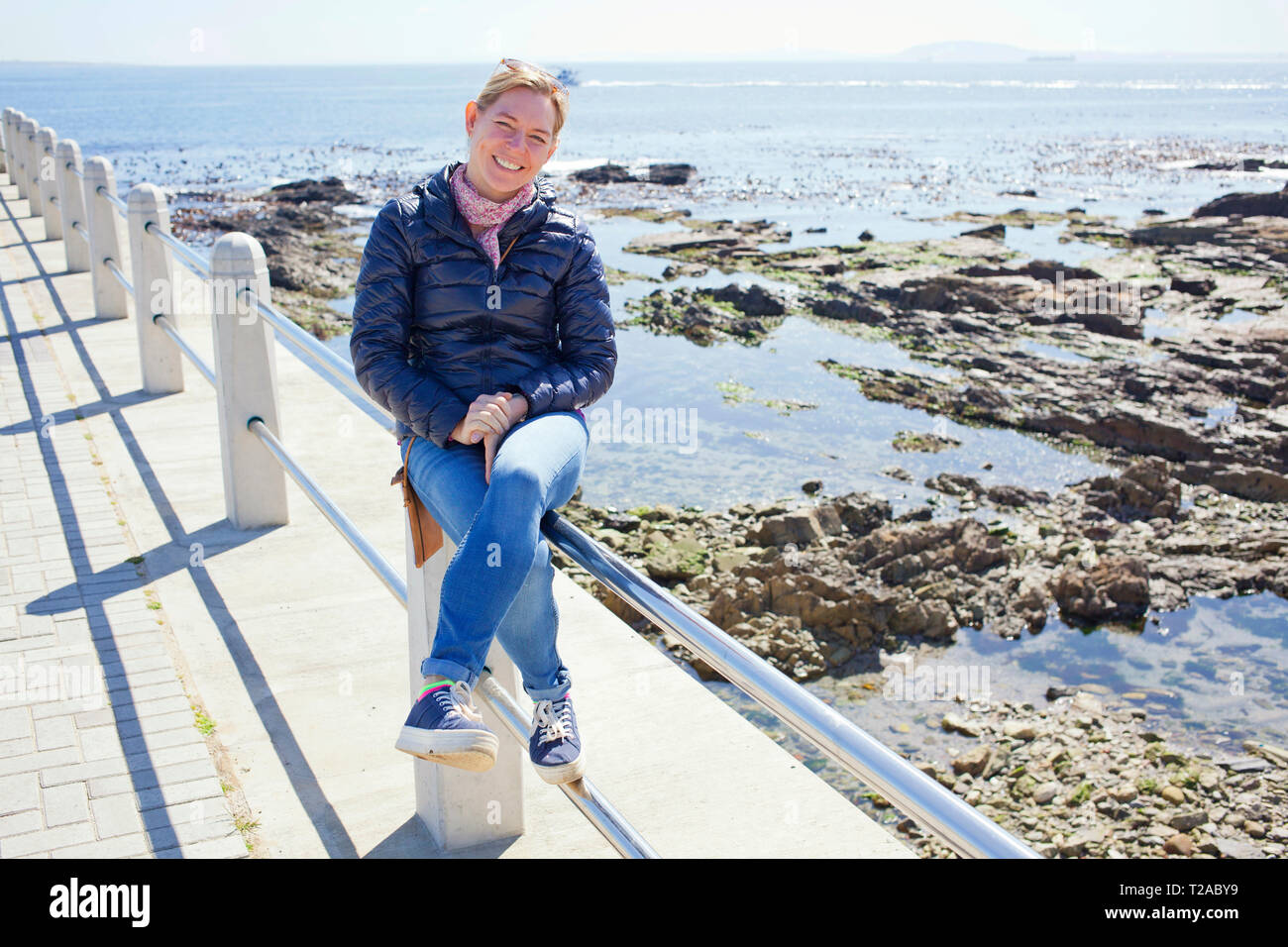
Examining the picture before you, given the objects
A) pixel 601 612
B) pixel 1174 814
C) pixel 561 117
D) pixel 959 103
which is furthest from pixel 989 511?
pixel 959 103

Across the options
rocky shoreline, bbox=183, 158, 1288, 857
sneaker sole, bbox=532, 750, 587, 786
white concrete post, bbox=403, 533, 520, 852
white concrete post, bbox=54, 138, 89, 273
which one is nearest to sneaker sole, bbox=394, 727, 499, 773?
sneaker sole, bbox=532, 750, 587, 786

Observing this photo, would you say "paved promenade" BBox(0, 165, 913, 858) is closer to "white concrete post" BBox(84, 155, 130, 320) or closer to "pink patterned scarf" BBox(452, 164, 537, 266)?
"pink patterned scarf" BBox(452, 164, 537, 266)

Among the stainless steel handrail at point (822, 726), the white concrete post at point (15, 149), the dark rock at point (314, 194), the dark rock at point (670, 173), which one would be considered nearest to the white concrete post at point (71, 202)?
A: the white concrete post at point (15, 149)

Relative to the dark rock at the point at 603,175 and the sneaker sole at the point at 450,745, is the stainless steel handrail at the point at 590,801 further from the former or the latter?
the dark rock at the point at 603,175

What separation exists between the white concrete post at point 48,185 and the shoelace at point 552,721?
1209 centimetres

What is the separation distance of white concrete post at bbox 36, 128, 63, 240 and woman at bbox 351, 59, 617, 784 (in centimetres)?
1137

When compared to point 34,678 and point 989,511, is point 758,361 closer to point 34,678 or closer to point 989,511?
point 989,511

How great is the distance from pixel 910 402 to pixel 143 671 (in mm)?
13210

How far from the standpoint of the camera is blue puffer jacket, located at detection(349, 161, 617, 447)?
279 cm

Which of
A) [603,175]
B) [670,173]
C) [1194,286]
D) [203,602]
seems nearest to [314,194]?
[603,175]

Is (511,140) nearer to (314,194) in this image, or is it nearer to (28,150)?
(28,150)

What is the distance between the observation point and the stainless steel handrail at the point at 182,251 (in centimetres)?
547
